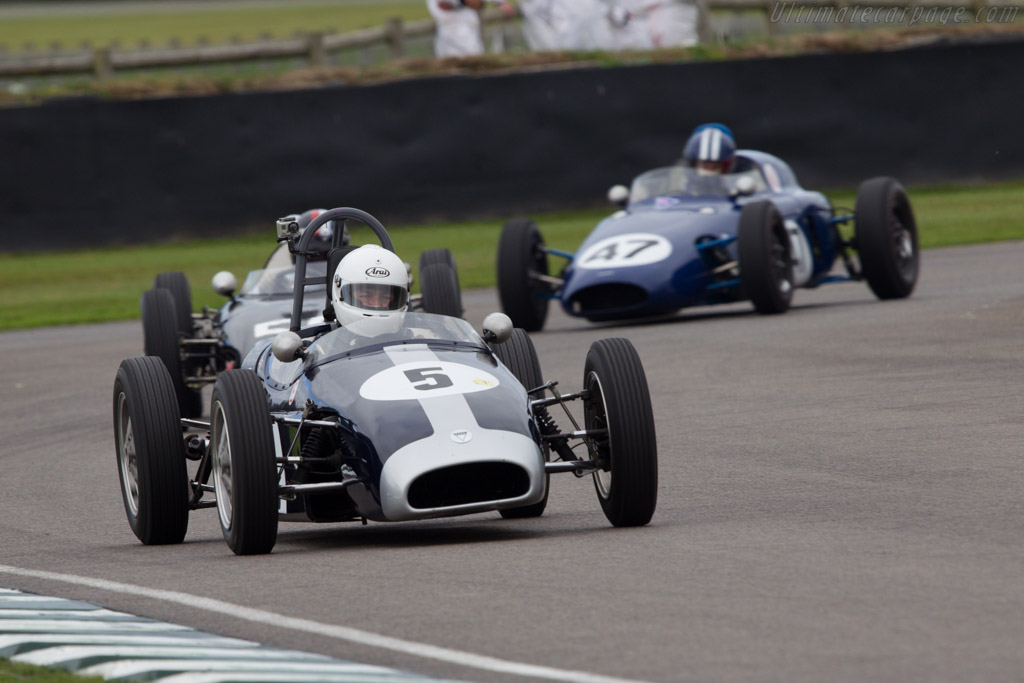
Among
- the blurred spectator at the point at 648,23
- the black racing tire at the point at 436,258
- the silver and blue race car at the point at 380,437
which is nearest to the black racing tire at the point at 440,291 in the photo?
the black racing tire at the point at 436,258

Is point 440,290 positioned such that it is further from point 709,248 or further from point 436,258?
point 709,248

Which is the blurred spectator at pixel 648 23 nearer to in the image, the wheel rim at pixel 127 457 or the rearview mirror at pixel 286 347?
the wheel rim at pixel 127 457

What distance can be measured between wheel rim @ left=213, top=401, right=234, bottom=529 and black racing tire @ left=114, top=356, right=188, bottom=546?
0.54 feet

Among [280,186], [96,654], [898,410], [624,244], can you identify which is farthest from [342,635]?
[280,186]

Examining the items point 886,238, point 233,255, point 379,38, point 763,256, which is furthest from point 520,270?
point 379,38

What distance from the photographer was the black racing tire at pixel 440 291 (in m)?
12.5

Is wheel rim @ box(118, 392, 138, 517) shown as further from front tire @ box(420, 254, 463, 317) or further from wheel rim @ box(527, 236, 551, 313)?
wheel rim @ box(527, 236, 551, 313)

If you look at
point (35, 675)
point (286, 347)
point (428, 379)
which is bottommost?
point (35, 675)

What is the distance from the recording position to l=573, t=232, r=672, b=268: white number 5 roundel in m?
15.3

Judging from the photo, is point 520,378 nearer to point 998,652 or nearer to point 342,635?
point 342,635

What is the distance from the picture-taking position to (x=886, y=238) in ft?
53.3

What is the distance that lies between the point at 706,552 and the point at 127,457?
2.91m

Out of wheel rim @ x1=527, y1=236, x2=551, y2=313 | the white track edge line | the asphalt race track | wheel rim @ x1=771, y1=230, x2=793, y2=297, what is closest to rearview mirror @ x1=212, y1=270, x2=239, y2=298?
the asphalt race track

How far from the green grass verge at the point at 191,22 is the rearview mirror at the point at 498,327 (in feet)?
193
